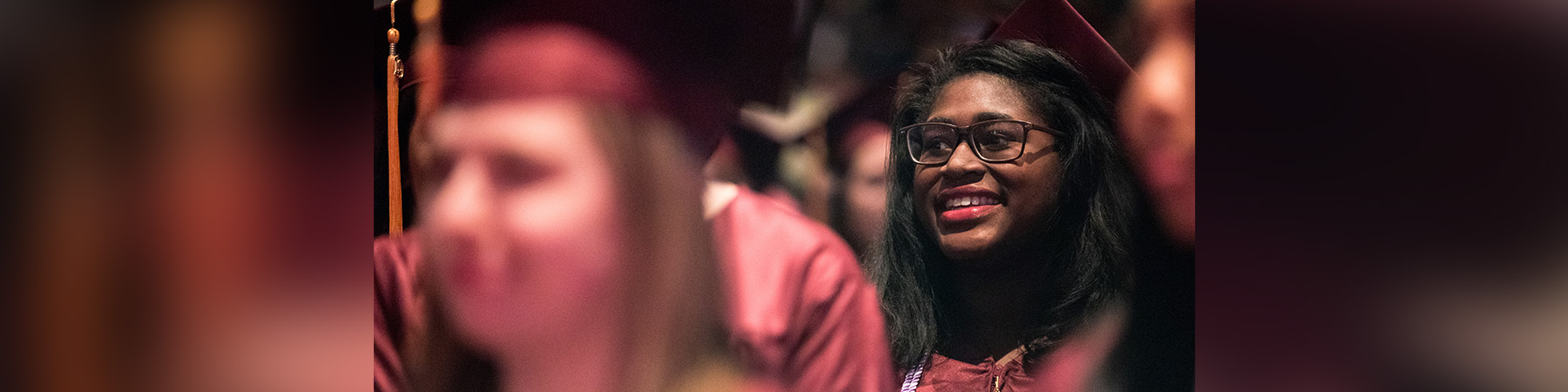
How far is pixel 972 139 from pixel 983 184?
0.26 ft

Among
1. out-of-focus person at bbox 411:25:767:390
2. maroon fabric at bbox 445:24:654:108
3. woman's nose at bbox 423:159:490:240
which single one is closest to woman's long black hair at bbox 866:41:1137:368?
out-of-focus person at bbox 411:25:767:390

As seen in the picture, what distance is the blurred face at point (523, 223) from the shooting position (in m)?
1.78

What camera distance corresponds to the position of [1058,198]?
1592 millimetres

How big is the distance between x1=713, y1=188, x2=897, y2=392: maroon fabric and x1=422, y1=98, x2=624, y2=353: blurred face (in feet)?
0.77

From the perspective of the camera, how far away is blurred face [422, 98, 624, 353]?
5.84 feet

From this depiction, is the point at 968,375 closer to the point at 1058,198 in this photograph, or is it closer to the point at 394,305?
the point at 1058,198

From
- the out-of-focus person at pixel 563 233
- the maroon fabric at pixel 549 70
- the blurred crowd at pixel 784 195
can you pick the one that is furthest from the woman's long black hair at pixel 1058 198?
the maroon fabric at pixel 549 70

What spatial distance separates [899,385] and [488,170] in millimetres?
873

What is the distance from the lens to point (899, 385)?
65.7 inches

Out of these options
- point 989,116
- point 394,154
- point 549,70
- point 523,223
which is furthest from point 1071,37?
point 394,154

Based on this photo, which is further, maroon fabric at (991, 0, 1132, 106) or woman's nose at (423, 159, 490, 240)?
woman's nose at (423, 159, 490, 240)

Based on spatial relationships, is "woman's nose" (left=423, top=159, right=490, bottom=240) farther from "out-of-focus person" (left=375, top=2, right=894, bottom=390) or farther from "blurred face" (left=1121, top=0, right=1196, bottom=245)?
"blurred face" (left=1121, top=0, right=1196, bottom=245)
